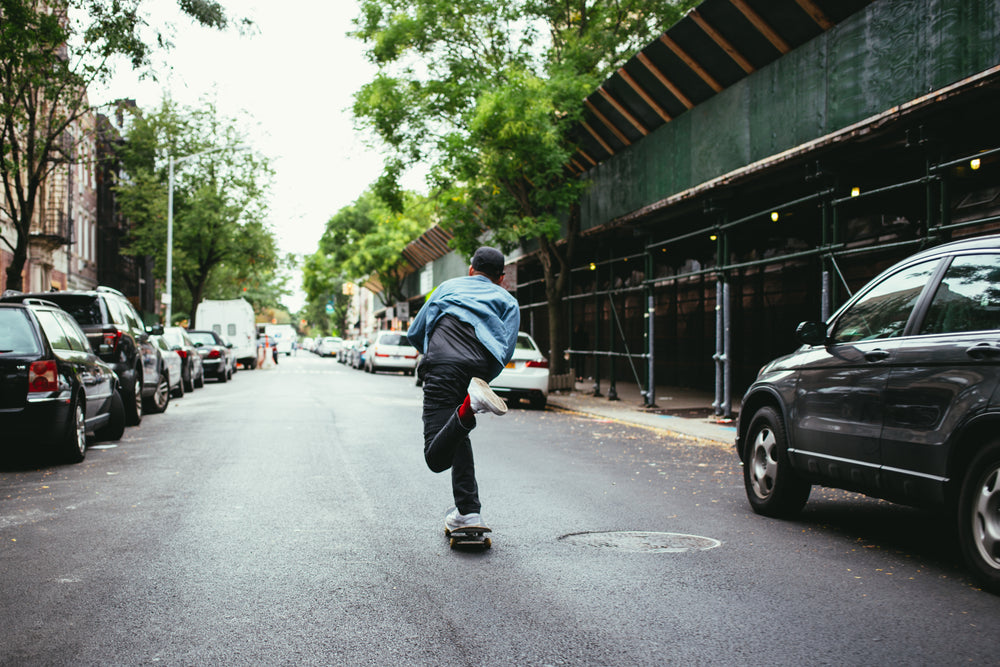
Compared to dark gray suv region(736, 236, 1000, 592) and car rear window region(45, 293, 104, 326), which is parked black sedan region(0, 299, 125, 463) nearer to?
car rear window region(45, 293, 104, 326)

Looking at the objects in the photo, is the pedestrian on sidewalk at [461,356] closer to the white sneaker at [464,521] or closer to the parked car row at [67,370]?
the white sneaker at [464,521]

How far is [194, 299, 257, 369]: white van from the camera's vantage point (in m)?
39.7

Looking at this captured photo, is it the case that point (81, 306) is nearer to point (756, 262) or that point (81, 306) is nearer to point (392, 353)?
point (756, 262)

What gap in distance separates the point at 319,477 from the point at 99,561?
339 centimetres

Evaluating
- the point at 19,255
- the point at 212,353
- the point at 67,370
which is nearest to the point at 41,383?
the point at 67,370

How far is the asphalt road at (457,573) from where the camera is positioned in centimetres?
381

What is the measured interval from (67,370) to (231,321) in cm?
3187

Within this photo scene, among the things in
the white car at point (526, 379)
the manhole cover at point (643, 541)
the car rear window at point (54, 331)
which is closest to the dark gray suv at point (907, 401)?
the manhole cover at point (643, 541)

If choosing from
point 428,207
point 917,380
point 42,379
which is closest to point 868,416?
point 917,380

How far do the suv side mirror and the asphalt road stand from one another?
128cm

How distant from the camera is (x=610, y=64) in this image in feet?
76.8

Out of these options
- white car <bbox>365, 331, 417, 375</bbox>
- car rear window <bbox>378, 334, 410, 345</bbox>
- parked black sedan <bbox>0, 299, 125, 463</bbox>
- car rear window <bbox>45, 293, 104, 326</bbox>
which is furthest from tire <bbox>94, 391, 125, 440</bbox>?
car rear window <bbox>378, 334, 410, 345</bbox>

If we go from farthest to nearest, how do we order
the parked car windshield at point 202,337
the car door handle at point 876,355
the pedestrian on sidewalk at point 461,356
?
the parked car windshield at point 202,337
the pedestrian on sidewalk at point 461,356
the car door handle at point 876,355

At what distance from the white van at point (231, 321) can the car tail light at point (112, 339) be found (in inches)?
1043
